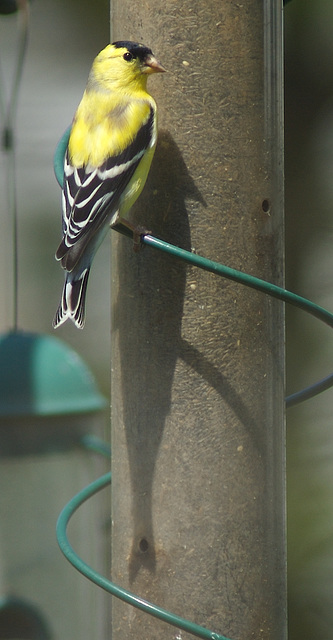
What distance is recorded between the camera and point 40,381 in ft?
9.66

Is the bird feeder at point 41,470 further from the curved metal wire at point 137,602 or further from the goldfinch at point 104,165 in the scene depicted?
the curved metal wire at point 137,602

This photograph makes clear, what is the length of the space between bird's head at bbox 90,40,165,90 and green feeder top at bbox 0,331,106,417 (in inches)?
35.2

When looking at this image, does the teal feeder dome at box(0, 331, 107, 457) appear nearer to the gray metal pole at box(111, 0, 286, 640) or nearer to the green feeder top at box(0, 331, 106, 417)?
the green feeder top at box(0, 331, 106, 417)

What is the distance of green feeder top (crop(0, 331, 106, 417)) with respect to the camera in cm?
293

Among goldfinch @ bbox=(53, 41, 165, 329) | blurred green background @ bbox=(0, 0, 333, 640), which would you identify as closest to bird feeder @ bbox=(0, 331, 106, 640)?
goldfinch @ bbox=(53, 41, 165, 329)

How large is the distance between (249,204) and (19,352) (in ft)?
3.41

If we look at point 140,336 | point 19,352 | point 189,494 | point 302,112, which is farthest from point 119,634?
point 302,112

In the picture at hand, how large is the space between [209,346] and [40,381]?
0.84 metres

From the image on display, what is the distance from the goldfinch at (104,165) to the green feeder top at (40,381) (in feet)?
1.89

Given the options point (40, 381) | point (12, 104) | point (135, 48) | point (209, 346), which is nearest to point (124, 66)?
point (135, 48)

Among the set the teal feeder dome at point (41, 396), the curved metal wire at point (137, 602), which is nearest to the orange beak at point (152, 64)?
the teal feeder dome at point (41, 396)

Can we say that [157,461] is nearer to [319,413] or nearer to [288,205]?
[319,413]

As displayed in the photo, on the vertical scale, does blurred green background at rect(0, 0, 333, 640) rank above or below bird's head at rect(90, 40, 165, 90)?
below

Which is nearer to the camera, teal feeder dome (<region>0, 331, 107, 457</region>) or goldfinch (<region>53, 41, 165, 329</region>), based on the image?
goldfinch (<region>53, 41, 165, 329</region>)
